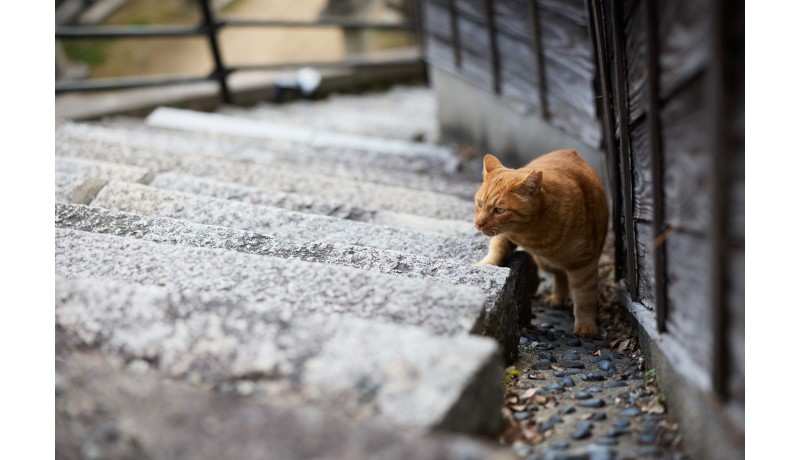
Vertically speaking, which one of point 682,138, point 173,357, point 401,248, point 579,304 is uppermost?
point 682,138

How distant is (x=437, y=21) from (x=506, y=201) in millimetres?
4468

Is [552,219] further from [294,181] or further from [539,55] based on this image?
[539,55]

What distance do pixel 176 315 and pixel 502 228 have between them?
60.6 inches

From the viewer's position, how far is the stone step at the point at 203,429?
1.52 m

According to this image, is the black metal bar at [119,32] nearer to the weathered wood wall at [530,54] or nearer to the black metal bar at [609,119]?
the weathered wood wall at [530,54]

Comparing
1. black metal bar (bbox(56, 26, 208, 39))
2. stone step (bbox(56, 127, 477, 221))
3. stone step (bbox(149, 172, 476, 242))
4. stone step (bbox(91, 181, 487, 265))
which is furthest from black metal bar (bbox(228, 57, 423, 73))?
stone step (bbox(91, 181, 487, 265))

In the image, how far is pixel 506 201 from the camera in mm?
3016

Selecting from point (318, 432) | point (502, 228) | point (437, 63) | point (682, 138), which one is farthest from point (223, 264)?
point (437, 63)

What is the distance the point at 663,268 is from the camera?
2.24 metres

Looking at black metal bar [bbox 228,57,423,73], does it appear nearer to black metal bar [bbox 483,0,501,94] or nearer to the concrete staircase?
black metal bar [bbox 483,0,501,94]

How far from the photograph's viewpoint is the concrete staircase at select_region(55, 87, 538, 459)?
63.0 inches

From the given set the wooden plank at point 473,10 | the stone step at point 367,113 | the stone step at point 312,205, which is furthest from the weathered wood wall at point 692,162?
the stone step at point 367,113

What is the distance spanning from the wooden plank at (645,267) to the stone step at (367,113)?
4.56 metres

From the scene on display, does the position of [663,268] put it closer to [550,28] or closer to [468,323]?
[468,323]
